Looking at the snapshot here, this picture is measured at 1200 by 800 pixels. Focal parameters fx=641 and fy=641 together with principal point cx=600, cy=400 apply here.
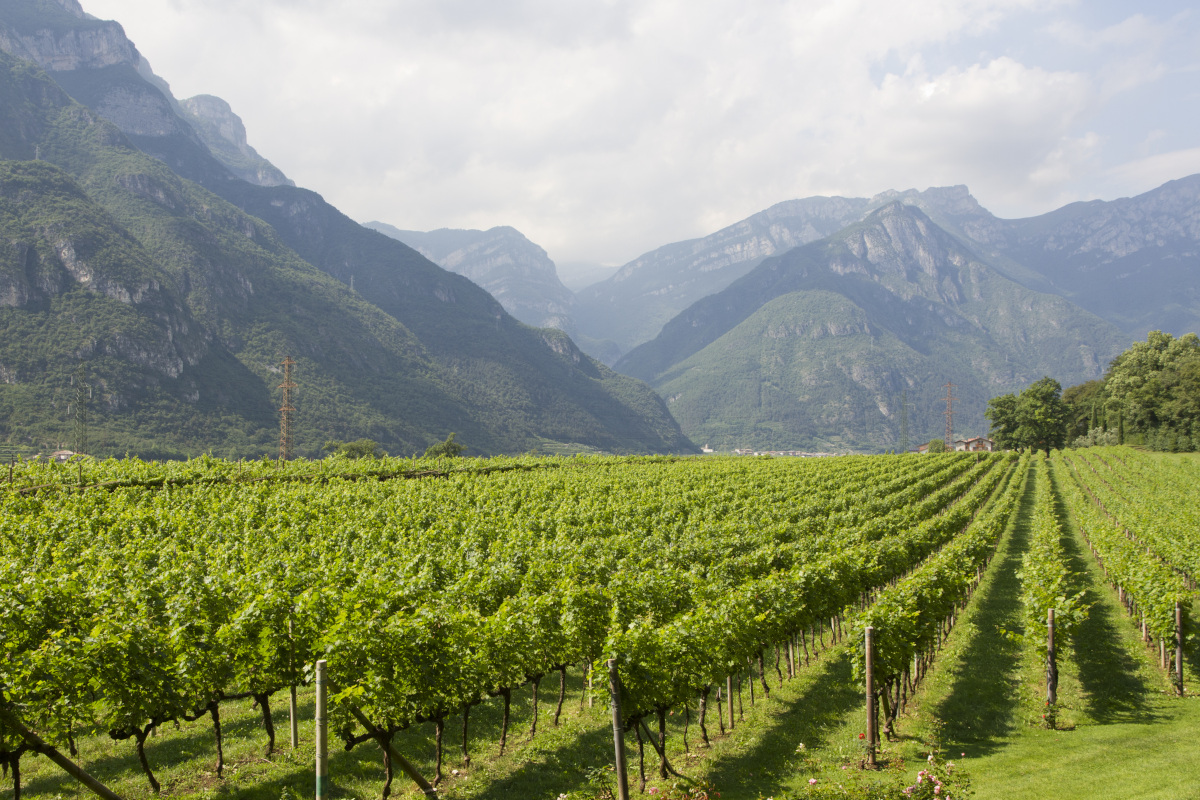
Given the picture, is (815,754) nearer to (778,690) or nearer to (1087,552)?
(778,690)

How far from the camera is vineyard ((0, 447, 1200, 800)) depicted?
9.66 meters

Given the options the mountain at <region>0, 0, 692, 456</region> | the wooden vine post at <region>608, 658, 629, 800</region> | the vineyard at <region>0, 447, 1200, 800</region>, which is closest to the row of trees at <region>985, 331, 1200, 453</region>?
the vineyard at <region>0, 447, 1200, 800</region>

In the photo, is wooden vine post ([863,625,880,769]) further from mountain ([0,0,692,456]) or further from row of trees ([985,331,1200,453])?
mountain ([0,0,692,456])

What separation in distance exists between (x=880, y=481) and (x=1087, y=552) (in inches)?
783

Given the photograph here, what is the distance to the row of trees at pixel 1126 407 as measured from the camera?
77.9 meters

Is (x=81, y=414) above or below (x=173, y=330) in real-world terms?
below

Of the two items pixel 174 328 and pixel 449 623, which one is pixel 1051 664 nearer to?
pixel 449 623

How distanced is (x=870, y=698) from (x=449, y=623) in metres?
7.51

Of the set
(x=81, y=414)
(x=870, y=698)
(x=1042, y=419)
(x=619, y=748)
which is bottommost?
(x=870, y=698)

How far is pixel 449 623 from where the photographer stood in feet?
34.6

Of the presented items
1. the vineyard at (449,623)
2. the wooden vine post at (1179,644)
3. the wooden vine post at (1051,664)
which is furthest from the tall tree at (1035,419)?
the wooden vine post at (1051,664)

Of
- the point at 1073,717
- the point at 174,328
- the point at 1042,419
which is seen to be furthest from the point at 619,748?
the point at 174,328

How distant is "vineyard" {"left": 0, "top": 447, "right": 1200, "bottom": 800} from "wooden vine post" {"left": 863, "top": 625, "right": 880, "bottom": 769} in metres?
0.16

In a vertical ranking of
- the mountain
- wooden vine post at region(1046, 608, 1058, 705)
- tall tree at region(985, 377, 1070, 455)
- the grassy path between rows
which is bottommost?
the grassy path between rows
